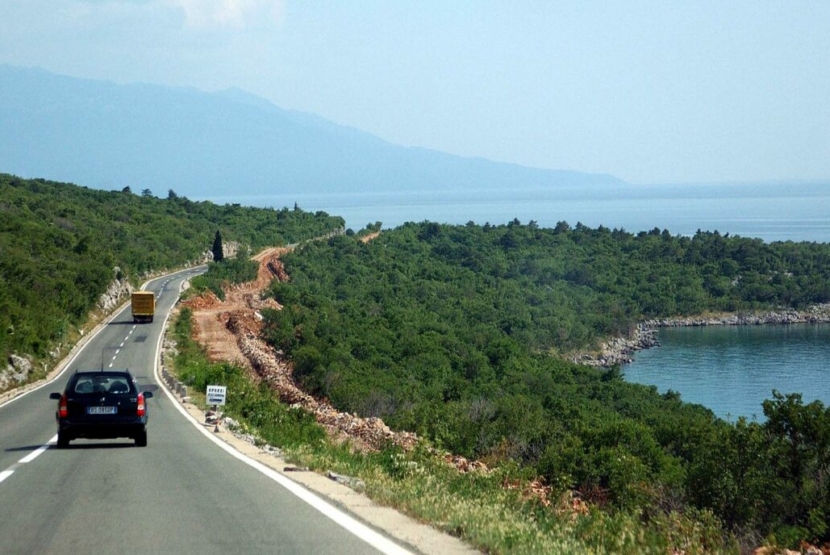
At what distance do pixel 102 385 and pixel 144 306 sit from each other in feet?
125

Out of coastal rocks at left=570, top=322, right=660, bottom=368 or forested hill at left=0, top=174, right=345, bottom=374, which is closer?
forested hill at left=0, top=174, right=345, bottom=374

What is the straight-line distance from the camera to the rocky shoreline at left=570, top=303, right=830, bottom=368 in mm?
93625

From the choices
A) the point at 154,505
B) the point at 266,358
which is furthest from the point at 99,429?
the point at 266,358

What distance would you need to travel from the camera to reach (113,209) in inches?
3907

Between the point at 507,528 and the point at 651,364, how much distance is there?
3122 inches

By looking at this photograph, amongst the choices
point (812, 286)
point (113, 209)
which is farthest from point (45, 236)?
point (812, 286)

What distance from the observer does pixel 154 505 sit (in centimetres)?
921

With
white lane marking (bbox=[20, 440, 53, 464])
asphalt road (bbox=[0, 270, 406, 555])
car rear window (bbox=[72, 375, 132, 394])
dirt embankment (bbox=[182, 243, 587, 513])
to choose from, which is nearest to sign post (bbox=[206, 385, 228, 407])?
dirt embankment (bbox=[182, 243, 587, 513])

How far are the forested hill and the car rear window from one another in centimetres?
2077

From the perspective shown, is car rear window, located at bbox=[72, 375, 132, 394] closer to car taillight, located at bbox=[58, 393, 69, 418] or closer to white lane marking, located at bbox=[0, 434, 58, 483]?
car taillight, located at bbox=[58, 393, 69, 418]

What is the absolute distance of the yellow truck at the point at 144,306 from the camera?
171 ft

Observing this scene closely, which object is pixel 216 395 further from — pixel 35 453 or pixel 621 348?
pixel 621 348

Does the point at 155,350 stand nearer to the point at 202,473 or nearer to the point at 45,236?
the point at 45,236

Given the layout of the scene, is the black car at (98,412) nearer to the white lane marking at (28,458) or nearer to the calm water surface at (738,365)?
the white lane marking at (28,458)
